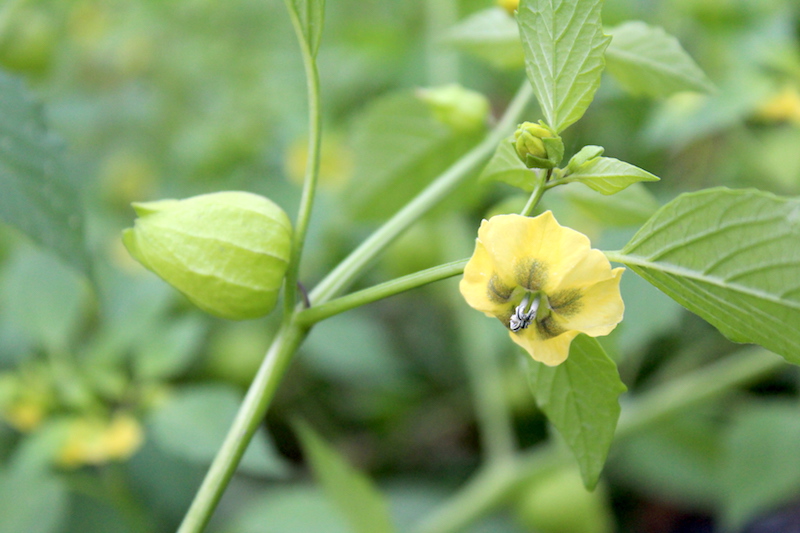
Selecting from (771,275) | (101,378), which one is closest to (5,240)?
(101,378)

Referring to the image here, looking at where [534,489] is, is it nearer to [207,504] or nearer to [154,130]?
[207,504]

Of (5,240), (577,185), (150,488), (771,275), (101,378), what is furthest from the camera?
(5,240)

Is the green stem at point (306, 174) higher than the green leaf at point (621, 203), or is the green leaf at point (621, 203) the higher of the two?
the green stem at point (306, 174)

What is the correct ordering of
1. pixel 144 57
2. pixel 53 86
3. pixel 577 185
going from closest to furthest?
pixel 577 185
pixel 53 86
pixel 144 57

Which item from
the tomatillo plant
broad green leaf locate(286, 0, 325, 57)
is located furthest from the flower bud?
broad green leaf locate(286, 0, 325, 57)

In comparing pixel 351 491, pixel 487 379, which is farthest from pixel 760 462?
pixel 351 491

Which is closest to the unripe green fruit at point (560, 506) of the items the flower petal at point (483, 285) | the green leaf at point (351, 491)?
the green leaf at point (351, 491)

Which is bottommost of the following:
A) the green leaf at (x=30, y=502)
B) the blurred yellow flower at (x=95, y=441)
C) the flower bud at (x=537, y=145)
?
the blurred yellow flower at (x=95, y=441)

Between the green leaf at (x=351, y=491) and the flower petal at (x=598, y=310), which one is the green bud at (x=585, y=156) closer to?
the flower petal at (x=598, y=310)
